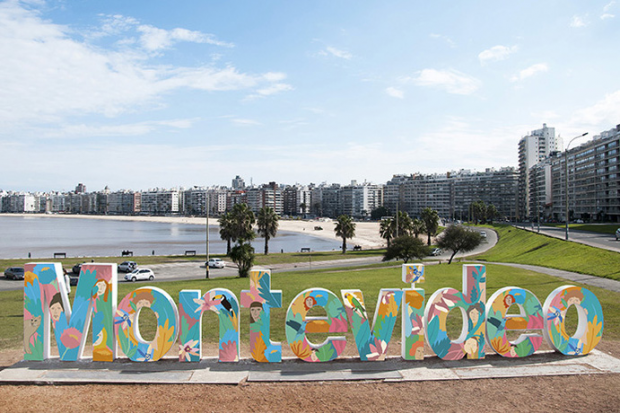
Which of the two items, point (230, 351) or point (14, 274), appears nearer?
point (230, 351)

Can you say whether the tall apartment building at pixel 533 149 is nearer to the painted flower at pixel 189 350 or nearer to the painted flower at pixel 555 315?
the painted flower at pixel 555 315

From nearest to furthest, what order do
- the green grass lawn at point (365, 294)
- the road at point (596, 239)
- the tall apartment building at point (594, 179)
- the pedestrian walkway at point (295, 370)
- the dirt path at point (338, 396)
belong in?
the dirt path at point (338, 396) < the pedestrian walkway at point (295, 370) < the green grass lawn at point (365, 294) < the road at point (596, 239) < the tall apartment building at point (594, 179)

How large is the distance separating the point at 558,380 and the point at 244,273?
27000 mm

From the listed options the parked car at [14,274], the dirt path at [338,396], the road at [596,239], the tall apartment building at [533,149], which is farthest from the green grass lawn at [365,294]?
the tall apartment building at [533,149]

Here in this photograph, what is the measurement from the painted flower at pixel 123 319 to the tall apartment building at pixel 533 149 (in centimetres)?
17642

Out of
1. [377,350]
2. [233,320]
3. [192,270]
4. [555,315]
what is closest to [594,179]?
[192,270]

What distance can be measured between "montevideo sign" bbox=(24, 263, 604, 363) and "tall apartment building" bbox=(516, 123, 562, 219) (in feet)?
565

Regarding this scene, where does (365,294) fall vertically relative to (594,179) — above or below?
below

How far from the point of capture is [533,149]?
167 meters

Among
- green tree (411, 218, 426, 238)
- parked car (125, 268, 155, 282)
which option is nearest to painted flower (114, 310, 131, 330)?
parked car (125, 268, 155, 282)

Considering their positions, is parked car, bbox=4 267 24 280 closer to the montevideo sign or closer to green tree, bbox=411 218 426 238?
the montevideo sign

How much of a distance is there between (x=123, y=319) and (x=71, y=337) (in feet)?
4.83

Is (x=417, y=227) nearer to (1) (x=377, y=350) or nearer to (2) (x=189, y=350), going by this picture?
(1) (x=377, y=350)

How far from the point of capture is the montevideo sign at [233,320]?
11336 millimetres
